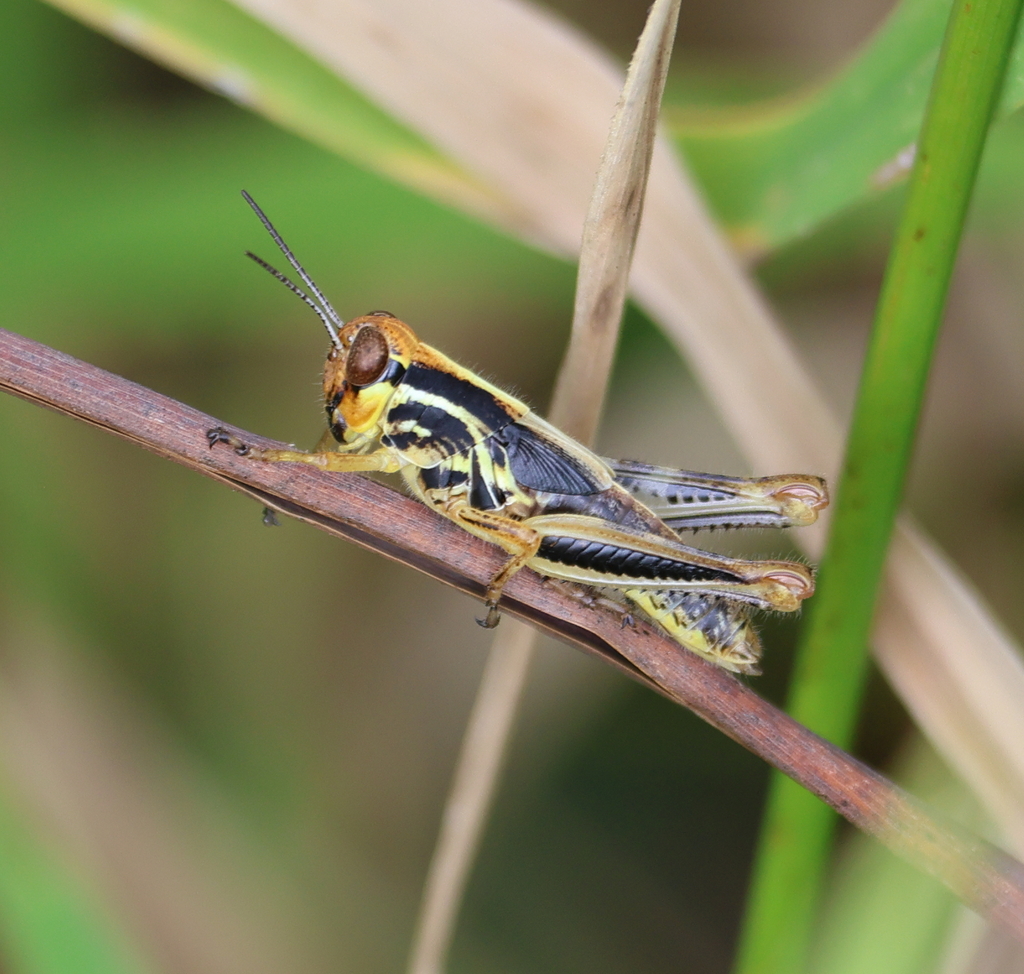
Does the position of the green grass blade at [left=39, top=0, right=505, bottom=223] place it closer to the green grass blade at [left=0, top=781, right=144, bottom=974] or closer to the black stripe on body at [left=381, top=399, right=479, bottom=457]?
the black stripe on body at [left=381, top=399, right=479, bottom=457]

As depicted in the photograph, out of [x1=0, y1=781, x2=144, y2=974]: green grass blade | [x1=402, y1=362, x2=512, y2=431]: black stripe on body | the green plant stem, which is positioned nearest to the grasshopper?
[x1=402, y1=362, x2=512, y2=431]: black stripe on body

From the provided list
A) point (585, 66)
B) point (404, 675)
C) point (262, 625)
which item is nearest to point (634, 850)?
point (404, 675)

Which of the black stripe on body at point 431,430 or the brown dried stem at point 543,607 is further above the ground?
the black stripe on body at point 431,430

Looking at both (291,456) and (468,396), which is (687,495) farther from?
(291,456)

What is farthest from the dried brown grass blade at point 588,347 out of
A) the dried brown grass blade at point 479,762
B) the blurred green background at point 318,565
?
the blurred green background at point 318,565

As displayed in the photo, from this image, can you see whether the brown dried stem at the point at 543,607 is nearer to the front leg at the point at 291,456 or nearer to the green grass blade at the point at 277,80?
the front leg at the point at 291,456

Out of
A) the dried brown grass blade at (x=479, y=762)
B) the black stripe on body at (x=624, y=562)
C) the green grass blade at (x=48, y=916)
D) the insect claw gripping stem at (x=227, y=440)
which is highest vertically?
the black stripe on body at (x=624, y=562)
